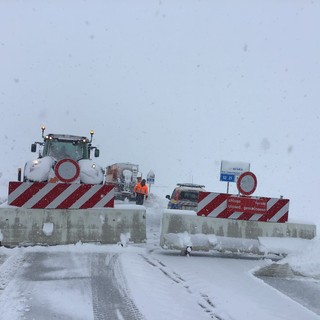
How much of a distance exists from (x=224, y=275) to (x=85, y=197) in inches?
145

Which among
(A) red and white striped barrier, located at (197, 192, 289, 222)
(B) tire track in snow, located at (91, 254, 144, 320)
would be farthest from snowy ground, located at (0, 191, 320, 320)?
(A) red and white striped barrier, located at (197, 192, 289, 222)

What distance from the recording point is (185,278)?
7766 millimetres

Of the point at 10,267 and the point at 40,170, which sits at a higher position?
the point at 40,170

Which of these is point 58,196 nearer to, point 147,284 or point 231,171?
point 147,284

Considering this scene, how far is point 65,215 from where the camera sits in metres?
10.4

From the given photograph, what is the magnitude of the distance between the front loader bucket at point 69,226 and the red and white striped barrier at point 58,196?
135 mm

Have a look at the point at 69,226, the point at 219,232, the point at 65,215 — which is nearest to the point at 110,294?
the point at 69,226

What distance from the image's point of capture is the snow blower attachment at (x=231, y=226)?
1044 cm

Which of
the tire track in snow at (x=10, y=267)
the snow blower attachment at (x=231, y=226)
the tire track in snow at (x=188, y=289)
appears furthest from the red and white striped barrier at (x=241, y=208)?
the tire track in snow at (x=10, y=267)

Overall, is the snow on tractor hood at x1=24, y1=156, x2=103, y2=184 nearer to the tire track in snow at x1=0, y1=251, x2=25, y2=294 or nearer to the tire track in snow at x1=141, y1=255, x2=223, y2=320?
the tire track in snow at x1=0, y1=251, x2=25, y2=294

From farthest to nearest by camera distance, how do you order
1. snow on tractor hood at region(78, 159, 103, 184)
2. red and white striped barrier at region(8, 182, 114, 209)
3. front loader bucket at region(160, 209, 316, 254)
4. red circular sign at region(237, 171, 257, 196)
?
snow on tractor hood at region(78, 159, 103, 184), red circular sign at region(237, 171, 257, 196), front loader bucket at region(160, 209, 316, 254), red and white striped barrier at region(8, 182, 114, 209)

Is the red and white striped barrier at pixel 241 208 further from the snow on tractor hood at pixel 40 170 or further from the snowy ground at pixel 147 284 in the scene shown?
the snow on tractor hood at pixel 40 170

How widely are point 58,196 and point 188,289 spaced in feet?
14.4

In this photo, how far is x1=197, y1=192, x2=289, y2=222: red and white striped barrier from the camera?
10844mm
